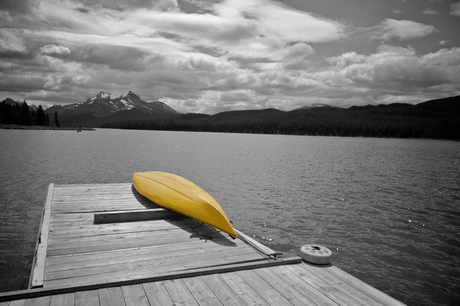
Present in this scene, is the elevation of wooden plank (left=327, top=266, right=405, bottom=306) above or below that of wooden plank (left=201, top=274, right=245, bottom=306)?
below

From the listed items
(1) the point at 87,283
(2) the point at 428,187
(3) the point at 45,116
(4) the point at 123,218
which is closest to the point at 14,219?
(4) the point at 123,218

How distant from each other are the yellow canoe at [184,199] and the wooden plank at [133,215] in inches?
9.6

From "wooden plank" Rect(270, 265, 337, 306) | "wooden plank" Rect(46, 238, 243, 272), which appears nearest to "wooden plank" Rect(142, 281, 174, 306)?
"wooden plank" Rect(46, 238, 243, 272)

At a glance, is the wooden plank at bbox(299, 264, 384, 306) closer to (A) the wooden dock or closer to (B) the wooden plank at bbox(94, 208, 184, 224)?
(A) the wooden dock

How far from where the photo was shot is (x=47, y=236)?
629 cm

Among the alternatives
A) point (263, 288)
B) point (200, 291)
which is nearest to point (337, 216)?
point (263, 288)

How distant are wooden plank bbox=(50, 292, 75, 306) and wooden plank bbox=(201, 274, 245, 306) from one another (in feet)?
6.00

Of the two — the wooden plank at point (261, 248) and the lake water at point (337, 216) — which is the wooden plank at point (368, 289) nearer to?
the wooden plank at point (261, 248)

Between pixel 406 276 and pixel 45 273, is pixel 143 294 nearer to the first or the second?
pixel 45 273

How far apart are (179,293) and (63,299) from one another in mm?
1506

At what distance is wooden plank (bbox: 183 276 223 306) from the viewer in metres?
4.06

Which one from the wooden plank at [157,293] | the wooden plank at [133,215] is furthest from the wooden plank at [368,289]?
the wooden plank at [133,215]

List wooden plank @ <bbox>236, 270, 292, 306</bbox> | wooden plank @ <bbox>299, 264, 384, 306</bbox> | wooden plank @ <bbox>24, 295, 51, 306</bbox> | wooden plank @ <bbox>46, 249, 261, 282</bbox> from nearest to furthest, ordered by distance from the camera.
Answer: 1. wooden plank @ <bbox>24, 295, 51, 306</bbox>
2. wooden plank @ <bbox>236, 270, 292, 306</bbox>
3. wooden plank @ <bbox>299, 264, 384, 306</bbox>
4. wooden plank @ <bbox>46, 249, 261, 282</bbox>

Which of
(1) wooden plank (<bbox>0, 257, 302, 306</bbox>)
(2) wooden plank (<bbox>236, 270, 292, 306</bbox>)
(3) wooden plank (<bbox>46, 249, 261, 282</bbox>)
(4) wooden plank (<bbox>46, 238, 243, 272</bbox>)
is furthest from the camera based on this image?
(4) wooden plank (<bbox>46, 238, 243, 272</bbox>)
